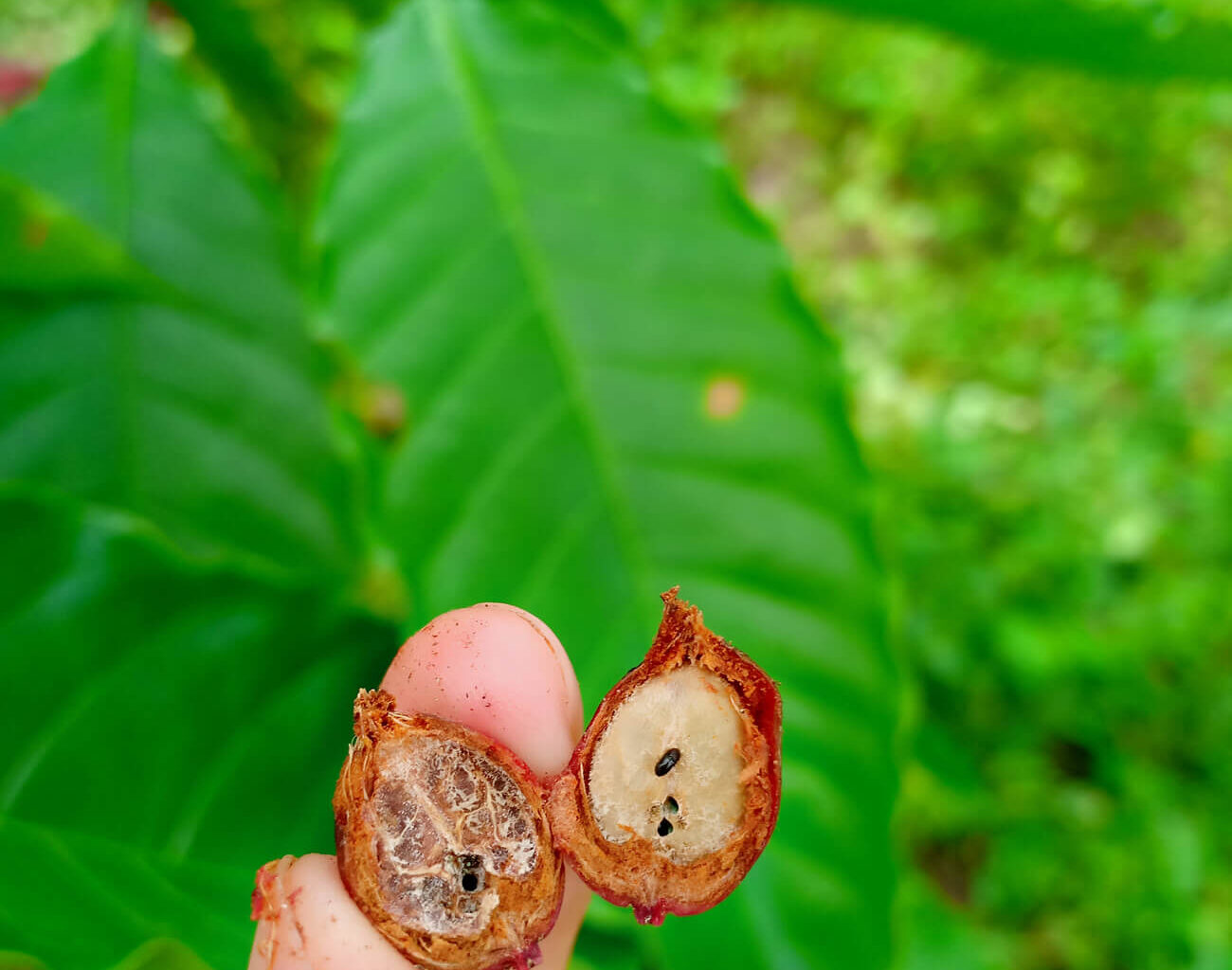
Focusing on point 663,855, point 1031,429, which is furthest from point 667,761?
point 1031,429

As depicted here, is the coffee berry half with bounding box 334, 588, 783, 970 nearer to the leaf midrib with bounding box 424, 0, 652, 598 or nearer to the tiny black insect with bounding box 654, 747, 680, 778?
the tiny black insect with bounding box 654, 747, 680, 778

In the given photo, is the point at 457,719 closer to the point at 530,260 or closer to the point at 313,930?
the point at 313,930

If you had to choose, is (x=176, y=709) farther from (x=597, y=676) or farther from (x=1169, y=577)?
(x=1169, y=577)

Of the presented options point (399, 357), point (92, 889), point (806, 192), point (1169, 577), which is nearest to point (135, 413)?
point (399, 357)

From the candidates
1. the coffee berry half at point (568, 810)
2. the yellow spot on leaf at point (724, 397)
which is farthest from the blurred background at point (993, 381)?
the coffee berry half at point (568, 810)

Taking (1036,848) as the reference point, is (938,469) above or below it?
above
